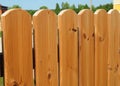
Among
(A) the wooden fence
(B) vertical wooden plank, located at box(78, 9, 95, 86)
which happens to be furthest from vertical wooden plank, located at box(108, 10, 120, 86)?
(B) vertical wooden plank, located at box(78, 9, 95, 86)

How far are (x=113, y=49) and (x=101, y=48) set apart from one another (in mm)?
A: 226

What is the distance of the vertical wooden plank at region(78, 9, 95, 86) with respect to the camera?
9.37ft

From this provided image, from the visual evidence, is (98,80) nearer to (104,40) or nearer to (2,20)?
(104,40)

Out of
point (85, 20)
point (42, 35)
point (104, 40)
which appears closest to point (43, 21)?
point (42, 35)

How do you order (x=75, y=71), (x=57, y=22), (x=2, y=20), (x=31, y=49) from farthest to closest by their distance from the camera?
(x=75, y=71) → (x=57, y=22) → (x=31, y=49) → (x=2, y=20)

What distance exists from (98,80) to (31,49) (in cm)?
98

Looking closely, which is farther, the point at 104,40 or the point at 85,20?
the point at 104,40

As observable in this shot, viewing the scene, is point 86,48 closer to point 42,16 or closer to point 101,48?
point 101,48

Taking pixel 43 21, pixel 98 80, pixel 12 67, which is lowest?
pixel 98 80

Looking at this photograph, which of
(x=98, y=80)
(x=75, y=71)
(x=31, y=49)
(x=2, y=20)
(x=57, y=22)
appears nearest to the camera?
(x=2, y=20)

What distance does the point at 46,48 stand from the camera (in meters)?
2.53

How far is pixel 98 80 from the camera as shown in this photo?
312cm

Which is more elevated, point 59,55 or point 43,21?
point 43,21

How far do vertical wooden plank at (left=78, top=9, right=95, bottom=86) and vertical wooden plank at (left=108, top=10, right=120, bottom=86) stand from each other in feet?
0.98
